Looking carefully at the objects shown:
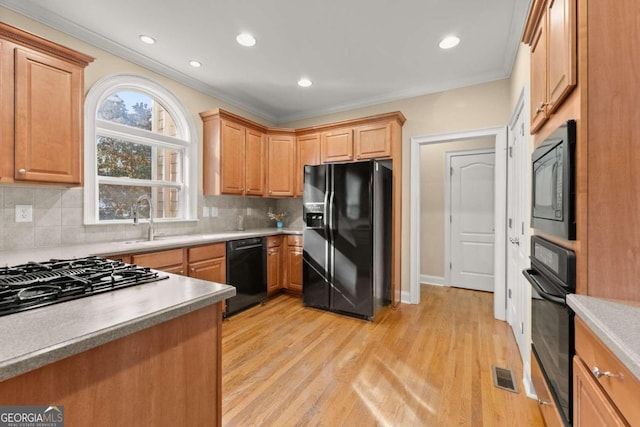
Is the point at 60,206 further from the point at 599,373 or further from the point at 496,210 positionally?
the point at 496,210

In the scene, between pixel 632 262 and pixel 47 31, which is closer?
pixel 632 262

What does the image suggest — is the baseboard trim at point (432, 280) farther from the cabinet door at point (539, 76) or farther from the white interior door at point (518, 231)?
the cabinet door at point (539, 76)

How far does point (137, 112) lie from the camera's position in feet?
9.80

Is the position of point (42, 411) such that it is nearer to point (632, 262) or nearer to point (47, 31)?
point (632, 262)

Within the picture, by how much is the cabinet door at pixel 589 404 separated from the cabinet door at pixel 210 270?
2.74 m

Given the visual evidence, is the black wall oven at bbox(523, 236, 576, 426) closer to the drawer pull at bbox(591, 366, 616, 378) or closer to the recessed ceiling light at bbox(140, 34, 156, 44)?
the drawer pull at bbox(591, 366, 616, 378)

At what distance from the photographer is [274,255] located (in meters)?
3.79

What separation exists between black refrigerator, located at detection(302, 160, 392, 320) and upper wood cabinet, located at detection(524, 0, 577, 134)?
1623 millimetres

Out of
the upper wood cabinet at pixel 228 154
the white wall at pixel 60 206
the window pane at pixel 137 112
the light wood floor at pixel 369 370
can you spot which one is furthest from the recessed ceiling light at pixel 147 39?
the light wood floor at pixel 369 370

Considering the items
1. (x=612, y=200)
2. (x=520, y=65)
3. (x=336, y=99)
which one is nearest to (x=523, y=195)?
(x=520, y=65)

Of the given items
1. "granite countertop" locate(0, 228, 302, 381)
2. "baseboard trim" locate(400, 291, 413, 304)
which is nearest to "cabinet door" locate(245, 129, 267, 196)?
"baseboard trim" locate(400, 291, 413, 304)

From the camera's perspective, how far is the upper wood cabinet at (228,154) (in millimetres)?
3443

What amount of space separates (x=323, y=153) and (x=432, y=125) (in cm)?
148

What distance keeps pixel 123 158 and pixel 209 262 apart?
1.40m
